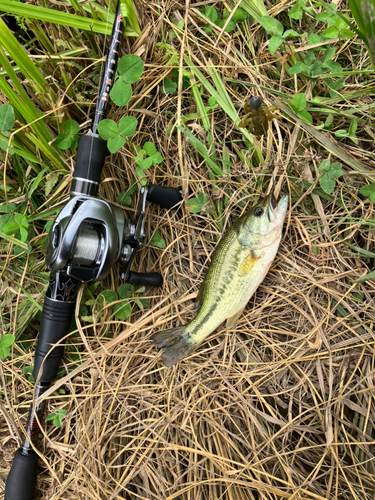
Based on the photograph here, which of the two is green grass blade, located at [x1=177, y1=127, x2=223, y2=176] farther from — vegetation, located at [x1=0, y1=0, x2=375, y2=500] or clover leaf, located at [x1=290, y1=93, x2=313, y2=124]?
clover leaf, located at [x1=290, y1=93, x2=313, y2=124]

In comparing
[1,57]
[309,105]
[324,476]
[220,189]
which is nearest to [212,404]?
[324,476]

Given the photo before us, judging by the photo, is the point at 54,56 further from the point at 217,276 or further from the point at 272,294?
the point at 272,294

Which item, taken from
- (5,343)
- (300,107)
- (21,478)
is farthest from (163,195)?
(21,478)

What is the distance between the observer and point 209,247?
212 centimetres

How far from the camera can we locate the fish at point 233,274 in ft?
6.07

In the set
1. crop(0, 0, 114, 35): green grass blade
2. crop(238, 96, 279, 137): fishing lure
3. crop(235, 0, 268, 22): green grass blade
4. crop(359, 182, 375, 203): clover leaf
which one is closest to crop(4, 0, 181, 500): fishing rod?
crop(0, 0, 114, 35): green grass blade

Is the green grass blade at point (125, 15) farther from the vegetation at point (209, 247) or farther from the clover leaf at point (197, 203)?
the clover leaf at point (197, 203)

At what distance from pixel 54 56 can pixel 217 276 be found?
165 centimetres

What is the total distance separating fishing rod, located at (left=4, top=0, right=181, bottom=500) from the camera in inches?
67.6

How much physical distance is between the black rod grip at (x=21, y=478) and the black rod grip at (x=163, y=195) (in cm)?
178

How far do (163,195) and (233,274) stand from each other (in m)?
0.64

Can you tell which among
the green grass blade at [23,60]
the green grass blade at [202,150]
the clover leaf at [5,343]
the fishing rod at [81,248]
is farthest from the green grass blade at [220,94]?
the clover leaf at [5,343]

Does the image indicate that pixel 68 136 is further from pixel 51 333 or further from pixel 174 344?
pixel 174 344

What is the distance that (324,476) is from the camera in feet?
6.41
